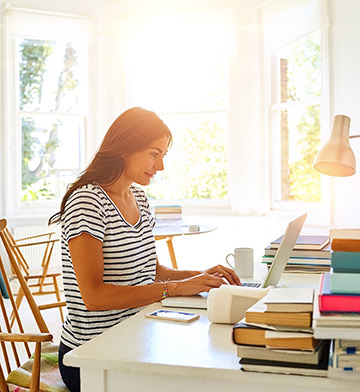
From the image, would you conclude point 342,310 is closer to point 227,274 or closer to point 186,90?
point 227,274

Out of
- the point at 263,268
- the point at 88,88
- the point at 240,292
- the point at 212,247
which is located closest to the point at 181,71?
the point at 88,88

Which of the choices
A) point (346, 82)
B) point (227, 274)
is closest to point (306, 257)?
point (227, 274)

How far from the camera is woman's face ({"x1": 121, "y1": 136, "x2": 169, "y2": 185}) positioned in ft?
5.90

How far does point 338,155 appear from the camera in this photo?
1.67 meters

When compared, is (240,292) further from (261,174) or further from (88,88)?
(88,88)

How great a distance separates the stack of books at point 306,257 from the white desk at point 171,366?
749 mm

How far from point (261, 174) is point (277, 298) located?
4.14 metres

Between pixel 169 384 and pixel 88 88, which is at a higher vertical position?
pixel 88 88

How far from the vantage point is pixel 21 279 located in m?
1.83

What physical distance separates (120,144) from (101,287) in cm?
47

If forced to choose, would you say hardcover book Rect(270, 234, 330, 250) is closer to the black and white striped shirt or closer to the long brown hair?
the black and white striped shirt

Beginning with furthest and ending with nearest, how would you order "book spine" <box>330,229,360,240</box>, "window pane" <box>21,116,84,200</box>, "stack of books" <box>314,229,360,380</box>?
"window pane" <box>21,116,84,200</box> < "book spine" <box>330,229,360,240</box> < "stack of books" <box>314,229,360,380</box>

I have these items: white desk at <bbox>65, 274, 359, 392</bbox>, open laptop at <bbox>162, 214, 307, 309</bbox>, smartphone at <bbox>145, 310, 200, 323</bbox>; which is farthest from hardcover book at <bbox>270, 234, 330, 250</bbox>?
white desk at <bbox>65, 274, 359, 392</bbox>

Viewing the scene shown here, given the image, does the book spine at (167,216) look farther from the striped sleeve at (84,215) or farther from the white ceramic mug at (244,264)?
the striped sleeve at (84,215)
